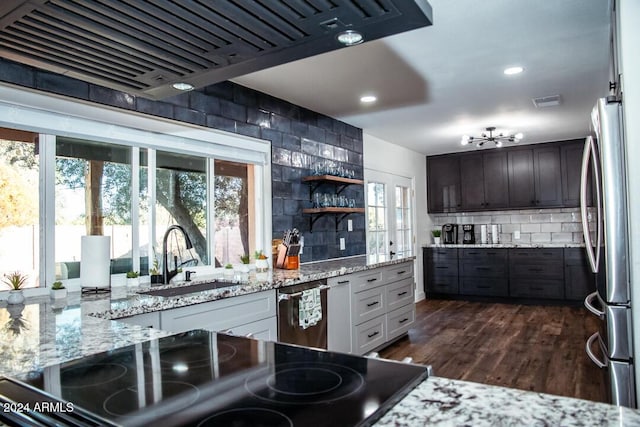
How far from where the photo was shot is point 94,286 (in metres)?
2.30

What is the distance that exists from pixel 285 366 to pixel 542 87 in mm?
3628

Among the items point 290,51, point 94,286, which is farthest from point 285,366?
point 94,286

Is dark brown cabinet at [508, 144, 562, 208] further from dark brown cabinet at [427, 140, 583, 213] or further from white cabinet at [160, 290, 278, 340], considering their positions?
white cabinet at [160, 290, 278, 340]

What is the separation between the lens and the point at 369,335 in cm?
374

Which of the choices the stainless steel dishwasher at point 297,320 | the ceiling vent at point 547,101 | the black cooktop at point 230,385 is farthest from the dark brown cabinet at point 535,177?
the black cooktop at point 230,385

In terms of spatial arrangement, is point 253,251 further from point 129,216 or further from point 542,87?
point 542,87

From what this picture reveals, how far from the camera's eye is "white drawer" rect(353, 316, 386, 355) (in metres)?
3.57

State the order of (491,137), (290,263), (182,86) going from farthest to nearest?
(491,137) → (290,263) → (182,86)

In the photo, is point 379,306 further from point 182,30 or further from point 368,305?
point 182,30

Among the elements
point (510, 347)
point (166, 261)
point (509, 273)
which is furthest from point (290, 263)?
point (509, 273)

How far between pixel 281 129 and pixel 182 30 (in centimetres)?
295

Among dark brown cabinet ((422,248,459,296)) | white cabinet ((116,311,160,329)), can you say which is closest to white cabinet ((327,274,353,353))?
white cabinet ((116,311,160,329))

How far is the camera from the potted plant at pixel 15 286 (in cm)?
196

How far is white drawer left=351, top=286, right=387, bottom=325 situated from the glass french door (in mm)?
1104
